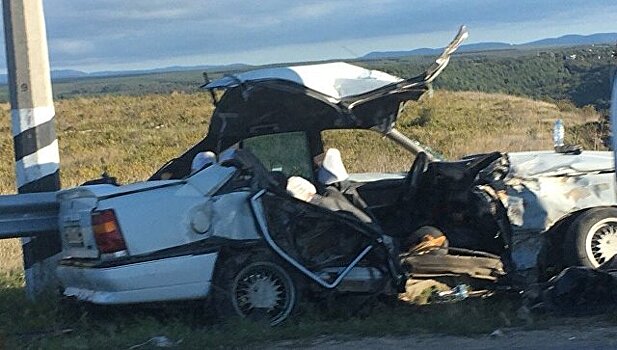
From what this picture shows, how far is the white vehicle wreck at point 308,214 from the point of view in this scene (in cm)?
742

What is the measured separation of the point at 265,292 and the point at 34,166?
8.68 feet

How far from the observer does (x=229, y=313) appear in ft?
24.4

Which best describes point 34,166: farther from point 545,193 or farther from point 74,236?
point 545,193

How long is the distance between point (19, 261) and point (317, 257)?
4.63 m

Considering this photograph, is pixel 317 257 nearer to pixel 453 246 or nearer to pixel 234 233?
pixel 234 233

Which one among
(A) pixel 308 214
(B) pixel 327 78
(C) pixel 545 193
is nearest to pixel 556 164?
(C) pixel 545 193

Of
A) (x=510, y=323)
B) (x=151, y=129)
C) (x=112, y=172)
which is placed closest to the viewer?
(x=510, y=323)

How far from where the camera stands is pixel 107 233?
24.2ft

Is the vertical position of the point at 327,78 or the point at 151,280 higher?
the point at 327,78

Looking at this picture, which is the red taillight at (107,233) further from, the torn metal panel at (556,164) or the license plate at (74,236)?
the torn metal panel at (556,164)

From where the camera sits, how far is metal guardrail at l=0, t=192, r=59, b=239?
8.44 m

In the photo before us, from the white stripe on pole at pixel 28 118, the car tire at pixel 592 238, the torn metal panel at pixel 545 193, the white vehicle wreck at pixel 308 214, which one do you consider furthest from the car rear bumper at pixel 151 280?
the car tire at pixel 592 238

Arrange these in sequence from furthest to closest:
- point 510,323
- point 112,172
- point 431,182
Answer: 1. point 112,172
2. point 431,182
3. point 510,323

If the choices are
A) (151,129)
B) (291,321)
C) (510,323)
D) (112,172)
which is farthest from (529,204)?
(151,129)
